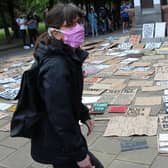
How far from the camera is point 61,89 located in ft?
7.07

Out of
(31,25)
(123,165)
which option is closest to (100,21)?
(31,25)

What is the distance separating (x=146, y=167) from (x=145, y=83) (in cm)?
349

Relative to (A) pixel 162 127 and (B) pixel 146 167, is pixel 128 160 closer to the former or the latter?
(B) pixel 146 167

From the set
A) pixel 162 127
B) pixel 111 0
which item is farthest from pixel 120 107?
pixel 111 0

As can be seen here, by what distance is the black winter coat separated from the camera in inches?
85.4

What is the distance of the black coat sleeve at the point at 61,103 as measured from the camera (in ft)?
7.09

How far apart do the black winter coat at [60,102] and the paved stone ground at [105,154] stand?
5.12 ft


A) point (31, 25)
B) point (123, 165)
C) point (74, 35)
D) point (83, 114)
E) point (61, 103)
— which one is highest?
point (74, 35)

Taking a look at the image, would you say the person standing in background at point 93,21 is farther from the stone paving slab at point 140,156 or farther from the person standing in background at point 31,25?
the stone paving slab at point 140,156

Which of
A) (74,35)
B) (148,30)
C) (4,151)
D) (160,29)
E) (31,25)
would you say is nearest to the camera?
(74,35)

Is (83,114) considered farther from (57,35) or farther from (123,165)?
(123,165)

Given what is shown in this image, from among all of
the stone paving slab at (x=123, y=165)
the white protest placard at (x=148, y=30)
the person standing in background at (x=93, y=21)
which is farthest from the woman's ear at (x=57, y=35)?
the person standing in background at (x=93, y=21)

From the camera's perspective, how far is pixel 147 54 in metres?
10.4

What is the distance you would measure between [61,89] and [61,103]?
78 millimetres
